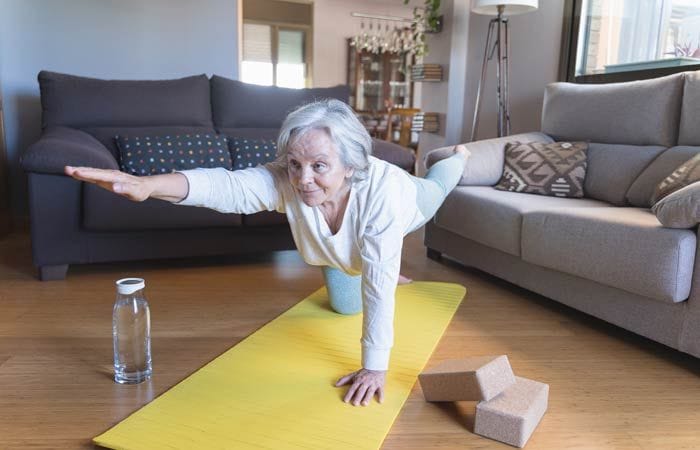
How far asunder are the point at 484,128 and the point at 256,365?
3.10 meters

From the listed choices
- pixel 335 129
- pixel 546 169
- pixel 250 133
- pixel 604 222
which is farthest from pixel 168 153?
pixel 604 222

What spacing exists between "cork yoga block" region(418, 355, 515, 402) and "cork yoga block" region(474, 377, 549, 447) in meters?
0.03

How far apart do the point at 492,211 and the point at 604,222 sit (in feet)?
1.91

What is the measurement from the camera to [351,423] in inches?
53.5

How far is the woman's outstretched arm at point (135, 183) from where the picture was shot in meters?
1.15

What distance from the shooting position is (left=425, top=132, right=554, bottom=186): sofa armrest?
2811 millimetres

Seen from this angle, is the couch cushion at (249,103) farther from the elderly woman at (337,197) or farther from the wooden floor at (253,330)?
the elderly woman at (337,197)

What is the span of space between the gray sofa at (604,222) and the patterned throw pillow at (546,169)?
67 millimetres

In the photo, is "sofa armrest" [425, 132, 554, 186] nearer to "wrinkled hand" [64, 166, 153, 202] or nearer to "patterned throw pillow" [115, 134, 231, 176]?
"patterned throw pillow" [115, 134, 231, 176]

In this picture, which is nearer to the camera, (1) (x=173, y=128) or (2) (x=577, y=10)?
(1) (x=173, y=128)

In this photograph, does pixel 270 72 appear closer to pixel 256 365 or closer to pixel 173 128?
pixel 173 128

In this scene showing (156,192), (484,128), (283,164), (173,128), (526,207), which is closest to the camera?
(156,192)

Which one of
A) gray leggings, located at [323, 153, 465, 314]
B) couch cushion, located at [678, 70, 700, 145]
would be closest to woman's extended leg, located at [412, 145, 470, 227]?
gray leggings, located at [323, 153, 465, 314]

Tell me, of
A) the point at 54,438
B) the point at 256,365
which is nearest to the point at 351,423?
the point at 256,365
